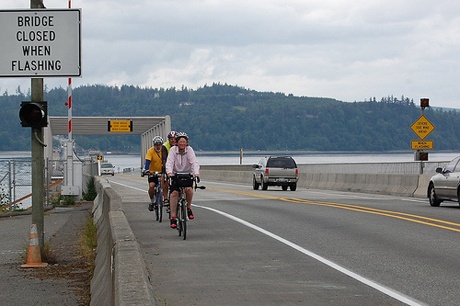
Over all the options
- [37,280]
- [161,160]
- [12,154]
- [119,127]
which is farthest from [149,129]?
[37,280]

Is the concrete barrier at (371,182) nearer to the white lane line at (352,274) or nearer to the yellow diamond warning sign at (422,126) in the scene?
the yellow diamond warning sign at (422,126)

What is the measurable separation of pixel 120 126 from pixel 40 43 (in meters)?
71.0

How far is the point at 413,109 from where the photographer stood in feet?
611

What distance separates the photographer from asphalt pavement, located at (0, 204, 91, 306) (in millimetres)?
12039

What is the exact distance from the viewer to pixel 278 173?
42812 millimetres

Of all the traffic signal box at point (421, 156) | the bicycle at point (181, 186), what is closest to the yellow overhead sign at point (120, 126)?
the traffic signal box at point (421, 156)

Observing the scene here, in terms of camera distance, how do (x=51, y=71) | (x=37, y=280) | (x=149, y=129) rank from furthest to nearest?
(x=149, y=129), (x=51, y=71), (x=37, y=280)

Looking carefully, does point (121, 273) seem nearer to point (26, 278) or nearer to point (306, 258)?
point (306, 258)

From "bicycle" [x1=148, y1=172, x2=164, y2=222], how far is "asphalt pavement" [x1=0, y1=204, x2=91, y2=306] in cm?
187

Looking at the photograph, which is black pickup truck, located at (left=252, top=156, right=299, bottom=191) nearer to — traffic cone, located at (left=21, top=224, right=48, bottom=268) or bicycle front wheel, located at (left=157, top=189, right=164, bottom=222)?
bicycle front wheel, located at (left=157, top=189, right=164, bottom=222)

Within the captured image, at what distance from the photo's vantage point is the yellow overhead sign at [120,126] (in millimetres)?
85125

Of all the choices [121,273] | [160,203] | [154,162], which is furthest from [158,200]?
[121,273]

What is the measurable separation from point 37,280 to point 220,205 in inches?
508

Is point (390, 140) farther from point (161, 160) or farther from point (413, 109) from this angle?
point (161, 160)
